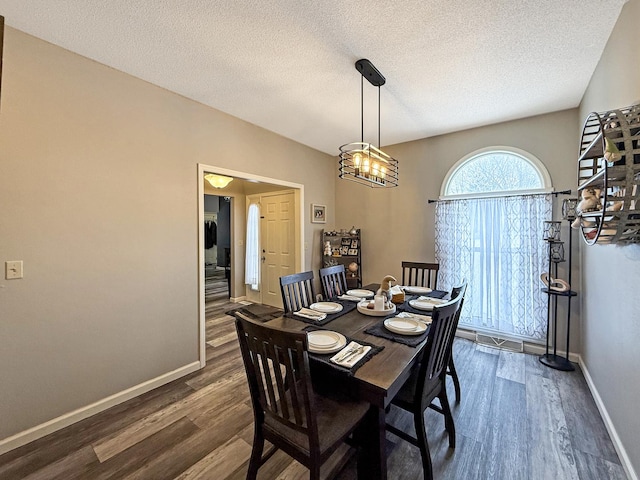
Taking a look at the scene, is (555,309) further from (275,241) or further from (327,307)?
(275,241)

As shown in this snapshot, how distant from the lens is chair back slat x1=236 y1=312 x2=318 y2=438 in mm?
1115

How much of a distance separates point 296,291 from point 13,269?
2.03 metres

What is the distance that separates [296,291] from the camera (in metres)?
2.54

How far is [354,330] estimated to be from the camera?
6.08 ft

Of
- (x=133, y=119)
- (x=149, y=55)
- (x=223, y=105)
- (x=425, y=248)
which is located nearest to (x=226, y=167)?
(x=223, y=105)

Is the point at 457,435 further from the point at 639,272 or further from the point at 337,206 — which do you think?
the point at 337,206

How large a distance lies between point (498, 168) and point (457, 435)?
302 centimetres

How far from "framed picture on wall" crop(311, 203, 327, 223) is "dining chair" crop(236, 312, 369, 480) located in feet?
10.2

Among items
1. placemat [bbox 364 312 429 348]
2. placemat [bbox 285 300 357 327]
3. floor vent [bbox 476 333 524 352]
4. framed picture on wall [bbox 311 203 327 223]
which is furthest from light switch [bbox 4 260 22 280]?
floor vent [bbox 476 333 524 352]

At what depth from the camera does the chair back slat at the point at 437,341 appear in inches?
55.7

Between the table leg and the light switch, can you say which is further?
the light switch

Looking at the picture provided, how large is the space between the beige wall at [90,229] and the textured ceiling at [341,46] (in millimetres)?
255

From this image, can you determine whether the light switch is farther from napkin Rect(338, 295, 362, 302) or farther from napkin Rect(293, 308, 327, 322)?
napkin Rect(338, 295, 362, 302)

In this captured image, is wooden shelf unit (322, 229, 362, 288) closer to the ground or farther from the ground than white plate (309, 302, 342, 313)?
farther from the ground
